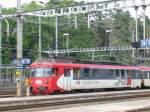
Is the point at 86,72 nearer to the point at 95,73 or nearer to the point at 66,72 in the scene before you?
the point at 95,73

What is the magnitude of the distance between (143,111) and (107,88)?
77.1ft

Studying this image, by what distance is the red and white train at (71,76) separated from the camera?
37.0 metres

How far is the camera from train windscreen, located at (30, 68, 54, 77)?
121 ft

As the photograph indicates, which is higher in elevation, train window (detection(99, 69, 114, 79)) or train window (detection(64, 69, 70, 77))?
train window (detection(64, 69, 70, 77))

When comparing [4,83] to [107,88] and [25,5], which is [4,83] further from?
[25,5]

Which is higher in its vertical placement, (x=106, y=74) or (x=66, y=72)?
(x=66, y=72)

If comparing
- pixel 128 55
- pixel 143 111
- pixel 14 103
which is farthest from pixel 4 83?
pixel 128 55

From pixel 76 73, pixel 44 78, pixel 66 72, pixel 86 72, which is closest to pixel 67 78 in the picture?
pixel 66 72

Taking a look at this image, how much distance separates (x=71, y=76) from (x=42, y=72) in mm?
2618

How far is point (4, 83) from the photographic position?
151 feet

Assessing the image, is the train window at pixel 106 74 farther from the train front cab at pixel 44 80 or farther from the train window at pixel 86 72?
the train front cab at pixel 44 80

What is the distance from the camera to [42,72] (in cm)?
3734

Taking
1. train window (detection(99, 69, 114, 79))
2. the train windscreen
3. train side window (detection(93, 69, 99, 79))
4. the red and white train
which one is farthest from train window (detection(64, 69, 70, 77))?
train window (detection(99, 69, 114, 79))

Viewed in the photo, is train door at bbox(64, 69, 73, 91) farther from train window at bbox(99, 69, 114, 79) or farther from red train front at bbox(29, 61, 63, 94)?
train window at bbox(99, 69, 114, 79)
